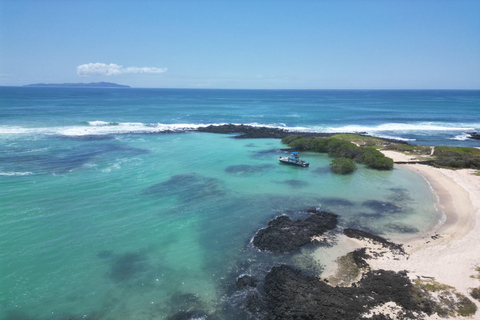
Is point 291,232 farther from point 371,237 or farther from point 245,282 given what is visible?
point 245,282

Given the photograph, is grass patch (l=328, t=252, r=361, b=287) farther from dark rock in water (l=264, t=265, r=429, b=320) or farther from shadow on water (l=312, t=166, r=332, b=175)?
shadow on water (l=312, t=166, r=332, b=175)

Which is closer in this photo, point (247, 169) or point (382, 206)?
point (382, 206)

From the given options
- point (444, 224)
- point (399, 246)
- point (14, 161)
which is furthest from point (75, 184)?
point (444, 224)

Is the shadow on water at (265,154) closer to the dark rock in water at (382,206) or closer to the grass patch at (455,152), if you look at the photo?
the dark rock in water at (382,206)

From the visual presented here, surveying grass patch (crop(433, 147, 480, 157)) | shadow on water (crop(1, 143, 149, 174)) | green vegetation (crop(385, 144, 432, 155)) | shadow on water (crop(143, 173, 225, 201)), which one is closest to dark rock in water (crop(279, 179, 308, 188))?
shadow on water (crop(143, 173, 225, 201))

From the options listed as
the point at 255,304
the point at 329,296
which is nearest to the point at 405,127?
the point at 329,296

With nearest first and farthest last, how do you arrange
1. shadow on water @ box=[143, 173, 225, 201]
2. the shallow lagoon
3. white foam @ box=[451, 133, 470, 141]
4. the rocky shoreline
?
the rocky shoreline, the shallow lagoon, shadow on water @ box=[143, 173, 225, 201], white foam @ box=[451, 133, 470, 141]

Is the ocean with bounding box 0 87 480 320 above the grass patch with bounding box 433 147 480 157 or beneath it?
beneath
